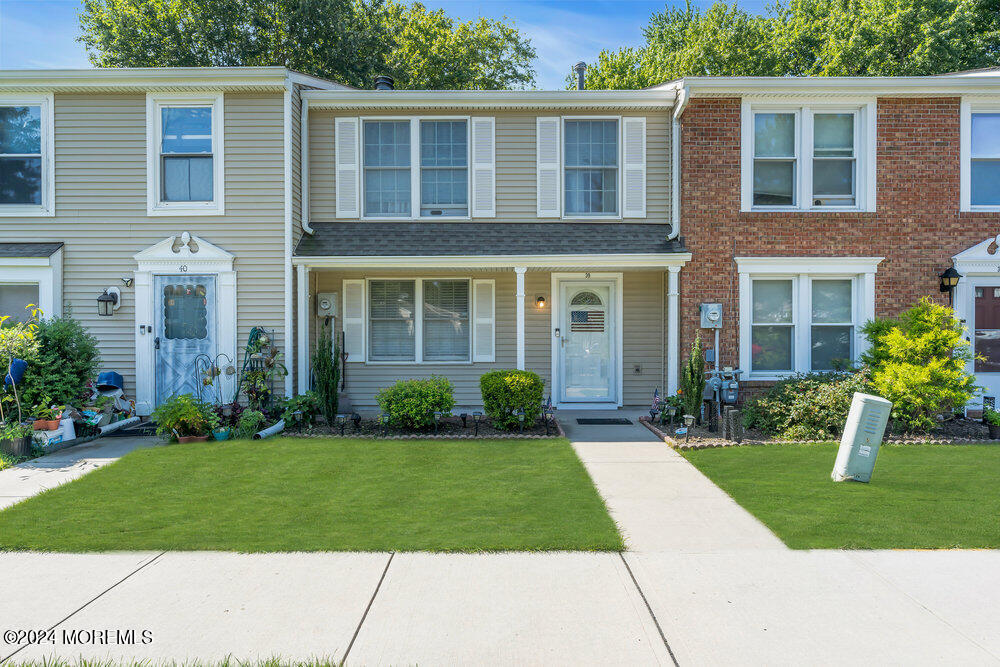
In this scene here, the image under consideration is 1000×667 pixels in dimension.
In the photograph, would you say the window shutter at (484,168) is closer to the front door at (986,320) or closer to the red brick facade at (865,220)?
the red brick facade at (865,220)

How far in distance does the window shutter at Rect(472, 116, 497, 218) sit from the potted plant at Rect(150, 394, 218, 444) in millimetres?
5130

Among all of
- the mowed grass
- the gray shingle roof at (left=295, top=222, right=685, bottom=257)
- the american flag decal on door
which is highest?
the gray shingle roof at (left=295, top=222, right=685, bottom=257)

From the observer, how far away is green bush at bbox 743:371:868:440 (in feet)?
26.4

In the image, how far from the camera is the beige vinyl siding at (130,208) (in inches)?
365

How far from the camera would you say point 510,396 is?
320 inches

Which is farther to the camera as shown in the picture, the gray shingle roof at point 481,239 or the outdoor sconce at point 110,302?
the gray shingle roof at point 481,239

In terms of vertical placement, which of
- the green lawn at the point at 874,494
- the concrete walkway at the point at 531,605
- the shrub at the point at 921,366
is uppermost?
the shrub at the point at 921,366

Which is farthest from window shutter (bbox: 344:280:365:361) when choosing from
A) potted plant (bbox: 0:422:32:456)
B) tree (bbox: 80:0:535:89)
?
tree (bbox: 80:0:535:89)

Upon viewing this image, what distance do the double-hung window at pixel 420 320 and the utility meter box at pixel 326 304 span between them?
0.60 meters

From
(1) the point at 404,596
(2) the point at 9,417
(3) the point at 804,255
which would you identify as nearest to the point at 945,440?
(3) the point at 804,255

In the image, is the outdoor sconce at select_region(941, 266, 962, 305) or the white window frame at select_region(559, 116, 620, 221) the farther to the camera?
the white window frame at select_region(559, 116, 620, 221)

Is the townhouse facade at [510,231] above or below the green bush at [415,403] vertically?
above

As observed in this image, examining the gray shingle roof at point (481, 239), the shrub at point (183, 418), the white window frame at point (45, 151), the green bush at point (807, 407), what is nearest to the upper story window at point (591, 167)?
A: the gray shingle roof at point (481, 239)

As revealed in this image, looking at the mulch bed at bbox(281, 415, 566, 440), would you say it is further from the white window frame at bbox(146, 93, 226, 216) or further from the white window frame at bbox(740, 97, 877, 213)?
the white window frame at bbox(740, 97, 877, 213)
